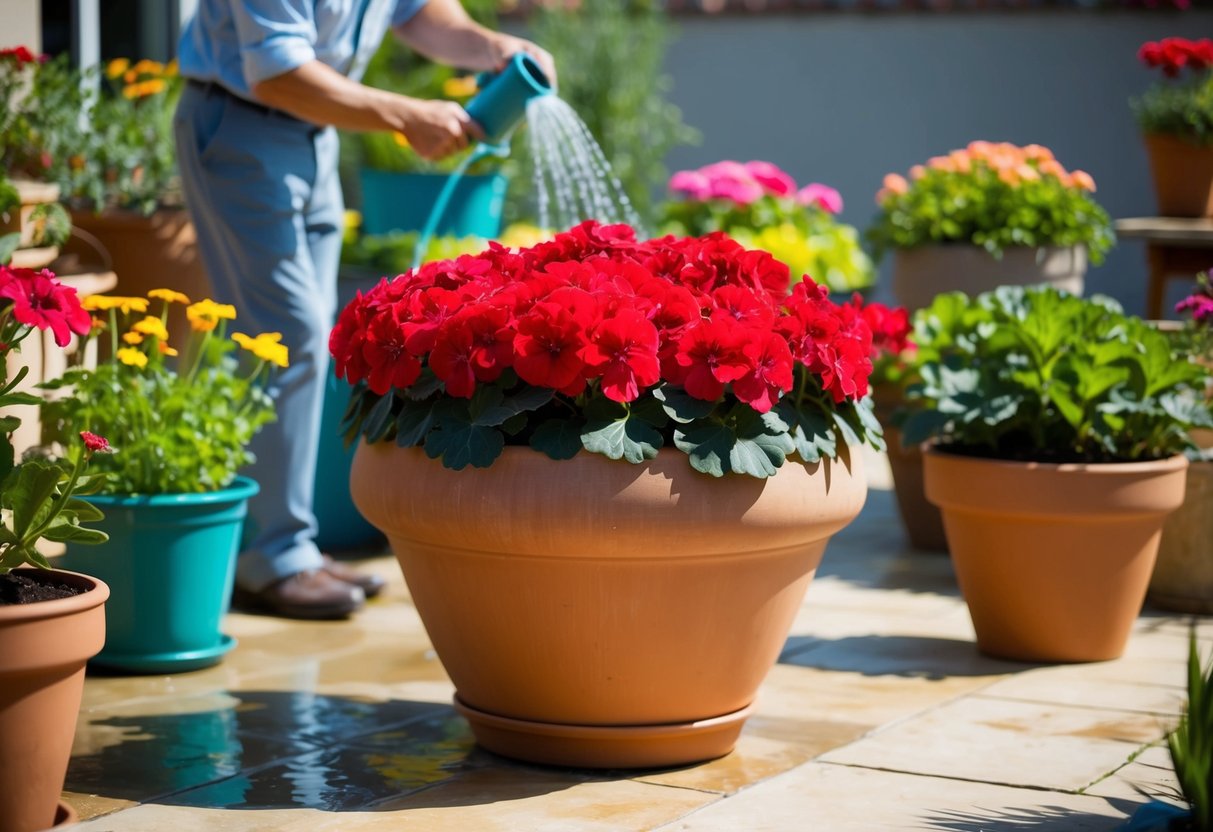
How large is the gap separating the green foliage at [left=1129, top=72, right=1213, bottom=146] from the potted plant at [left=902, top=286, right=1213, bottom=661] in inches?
105

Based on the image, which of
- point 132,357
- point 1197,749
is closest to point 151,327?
point 132,357

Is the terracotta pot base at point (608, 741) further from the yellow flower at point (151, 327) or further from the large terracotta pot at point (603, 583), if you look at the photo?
the yellow flower at point (151, 327)

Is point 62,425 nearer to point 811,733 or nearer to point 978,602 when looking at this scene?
point 811,733

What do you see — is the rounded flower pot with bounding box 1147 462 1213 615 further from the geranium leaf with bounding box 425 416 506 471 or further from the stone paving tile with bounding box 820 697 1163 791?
the geranium leaf with bounding box 425 416 506 471

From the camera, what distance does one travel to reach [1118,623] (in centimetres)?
381

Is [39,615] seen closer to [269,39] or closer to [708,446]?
[708,446]

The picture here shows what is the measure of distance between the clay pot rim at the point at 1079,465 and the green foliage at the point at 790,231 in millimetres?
3189

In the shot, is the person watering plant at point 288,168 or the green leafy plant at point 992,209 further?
the green leafy plant at point 992,209

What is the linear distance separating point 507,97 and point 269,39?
1.83ft

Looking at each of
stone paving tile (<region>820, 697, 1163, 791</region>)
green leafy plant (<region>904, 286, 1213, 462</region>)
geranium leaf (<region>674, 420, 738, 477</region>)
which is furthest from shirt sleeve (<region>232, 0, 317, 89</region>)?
stone paving tile (<region>820, 697, 1163, 791</region>)

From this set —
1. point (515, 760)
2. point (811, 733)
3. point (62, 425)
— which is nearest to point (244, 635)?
point (62, 425)

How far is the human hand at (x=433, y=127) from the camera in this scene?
371 cm

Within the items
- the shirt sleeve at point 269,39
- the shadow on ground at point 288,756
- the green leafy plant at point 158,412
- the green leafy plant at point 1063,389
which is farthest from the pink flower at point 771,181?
the shadow on ground at point 288,756

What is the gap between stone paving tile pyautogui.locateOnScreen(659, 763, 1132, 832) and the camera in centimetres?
263
